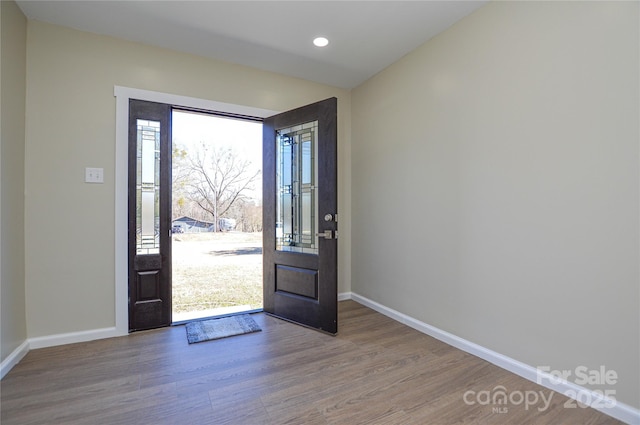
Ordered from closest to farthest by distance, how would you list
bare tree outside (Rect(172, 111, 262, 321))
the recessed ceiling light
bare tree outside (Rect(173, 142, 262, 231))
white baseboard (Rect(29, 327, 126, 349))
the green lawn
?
white baseboard (Rect(29, 327, 126, 349)), the recessed ceiling light, the green lawn, bare tree outside (Rect(172, 111, 262, 321)), bare tree outside (Rect(173, 142, 262, 231))

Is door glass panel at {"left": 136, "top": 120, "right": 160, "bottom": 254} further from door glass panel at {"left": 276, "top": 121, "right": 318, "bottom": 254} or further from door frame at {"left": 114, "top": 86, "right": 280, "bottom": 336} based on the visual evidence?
door glass panel at {"left": 276, "top": 121, "right": 318, "bottom": 254}

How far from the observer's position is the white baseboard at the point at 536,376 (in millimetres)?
1607

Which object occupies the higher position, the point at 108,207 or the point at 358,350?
the point at 108,207

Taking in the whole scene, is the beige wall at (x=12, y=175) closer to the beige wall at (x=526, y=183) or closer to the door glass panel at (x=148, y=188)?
the door glass panel at (x=148, y=188)

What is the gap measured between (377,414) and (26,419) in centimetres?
191

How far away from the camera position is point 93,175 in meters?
2.59

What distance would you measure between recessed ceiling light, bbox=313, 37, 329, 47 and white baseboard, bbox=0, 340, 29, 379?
3.44 m

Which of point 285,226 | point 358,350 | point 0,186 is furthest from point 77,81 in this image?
point 358,350

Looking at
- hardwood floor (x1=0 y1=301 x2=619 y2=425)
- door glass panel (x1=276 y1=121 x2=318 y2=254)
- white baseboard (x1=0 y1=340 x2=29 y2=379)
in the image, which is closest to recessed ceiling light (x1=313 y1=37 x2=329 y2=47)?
door glass panel (x1=276 y1=121 x2=318 y2=254)

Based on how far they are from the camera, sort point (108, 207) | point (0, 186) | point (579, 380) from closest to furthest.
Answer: point (579, 380) → point (0, 186) → point (108, 207)

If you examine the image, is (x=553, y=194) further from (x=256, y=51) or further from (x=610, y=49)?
(x=256, y=51)

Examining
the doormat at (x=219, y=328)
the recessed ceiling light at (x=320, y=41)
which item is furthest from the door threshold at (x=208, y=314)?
the recessed ceiling light at (x=320, y=41)

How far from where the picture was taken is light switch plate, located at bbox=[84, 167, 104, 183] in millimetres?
2566

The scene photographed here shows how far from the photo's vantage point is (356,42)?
275 cm
